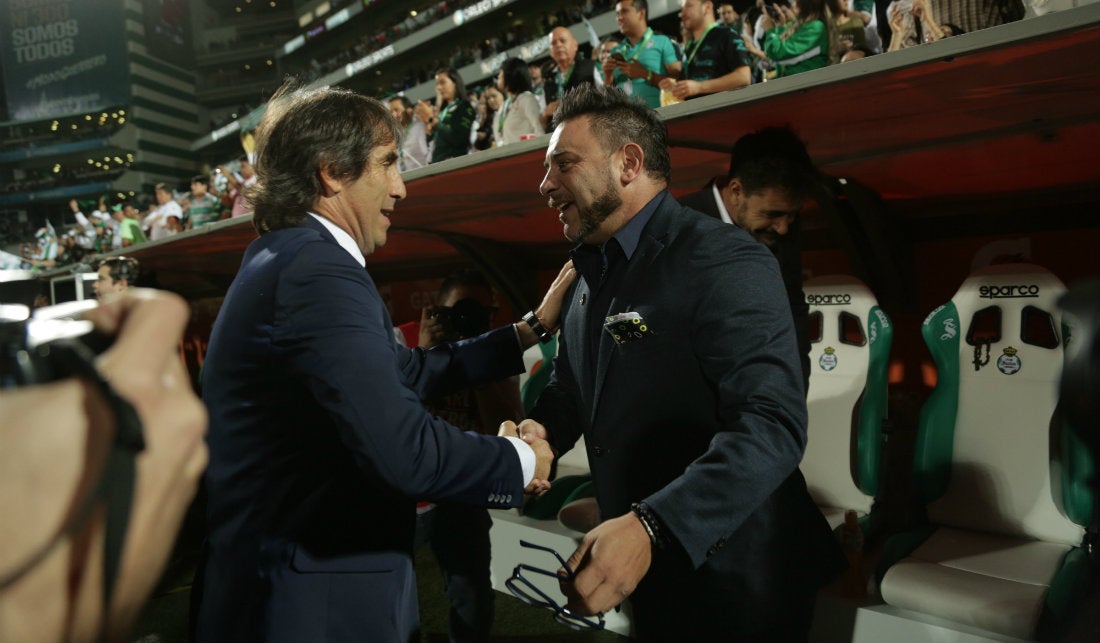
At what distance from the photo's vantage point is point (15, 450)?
0.34m

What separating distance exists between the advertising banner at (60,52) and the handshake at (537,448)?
36.2 m

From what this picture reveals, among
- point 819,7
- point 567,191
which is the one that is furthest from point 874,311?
point 567,191

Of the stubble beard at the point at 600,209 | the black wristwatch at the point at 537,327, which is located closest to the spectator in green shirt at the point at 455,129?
the black wristwatch at the point at 537,327

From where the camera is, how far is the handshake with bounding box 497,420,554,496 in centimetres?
143

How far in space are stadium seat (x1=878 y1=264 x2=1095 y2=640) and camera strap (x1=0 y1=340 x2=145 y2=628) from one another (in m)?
2.42

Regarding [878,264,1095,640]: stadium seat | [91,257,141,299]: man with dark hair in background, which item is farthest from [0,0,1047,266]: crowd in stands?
[91,257,141,299]: man with dark hair in background

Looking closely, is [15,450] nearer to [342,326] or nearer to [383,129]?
[342,326]

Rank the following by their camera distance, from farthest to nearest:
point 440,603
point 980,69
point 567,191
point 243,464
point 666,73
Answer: point 666,73 < point 440,603 < point 980,69 < point 567,191 < point 243,464

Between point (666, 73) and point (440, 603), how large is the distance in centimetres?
326

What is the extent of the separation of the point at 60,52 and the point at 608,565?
39.0 m

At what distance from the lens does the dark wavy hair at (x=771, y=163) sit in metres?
2.24

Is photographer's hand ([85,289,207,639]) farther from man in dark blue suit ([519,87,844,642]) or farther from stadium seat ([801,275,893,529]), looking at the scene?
stadium seat ([801,275,893,529])

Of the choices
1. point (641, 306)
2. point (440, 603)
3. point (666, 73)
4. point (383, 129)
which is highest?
point (666, 73)

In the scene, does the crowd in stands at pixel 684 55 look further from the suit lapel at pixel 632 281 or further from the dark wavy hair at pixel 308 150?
the suit lapel at pixel 632 281
